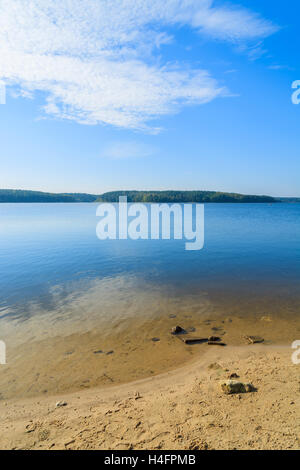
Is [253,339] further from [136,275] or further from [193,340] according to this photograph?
[136,275]

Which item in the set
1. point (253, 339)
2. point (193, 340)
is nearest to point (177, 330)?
point (193, 340)

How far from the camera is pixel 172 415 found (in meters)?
5.81

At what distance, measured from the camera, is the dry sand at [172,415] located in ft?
16.3

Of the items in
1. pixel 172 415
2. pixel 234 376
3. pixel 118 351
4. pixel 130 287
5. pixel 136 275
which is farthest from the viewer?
pixel 136 275

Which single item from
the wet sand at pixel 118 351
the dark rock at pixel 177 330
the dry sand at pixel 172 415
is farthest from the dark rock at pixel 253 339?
the dark rock at pixel 177 330

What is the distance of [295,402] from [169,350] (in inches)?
177

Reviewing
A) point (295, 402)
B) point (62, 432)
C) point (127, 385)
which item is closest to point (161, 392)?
point (127, 385)

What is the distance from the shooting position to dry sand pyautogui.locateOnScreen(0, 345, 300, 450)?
4980mm

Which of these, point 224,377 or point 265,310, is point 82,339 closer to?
point 224,377

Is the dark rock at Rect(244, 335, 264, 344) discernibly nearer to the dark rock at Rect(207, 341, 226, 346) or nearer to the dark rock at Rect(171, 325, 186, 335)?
the dark rock at Rect(207, 341, 226, 346)

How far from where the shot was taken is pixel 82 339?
1029cm

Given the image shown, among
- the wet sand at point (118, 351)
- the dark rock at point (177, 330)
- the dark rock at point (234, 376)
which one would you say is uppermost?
the dark rock at point (234, 376)

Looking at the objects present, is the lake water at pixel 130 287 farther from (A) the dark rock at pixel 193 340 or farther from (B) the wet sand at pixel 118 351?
(A) the dark rock at pixel 193 340

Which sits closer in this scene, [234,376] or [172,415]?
[172,415]
